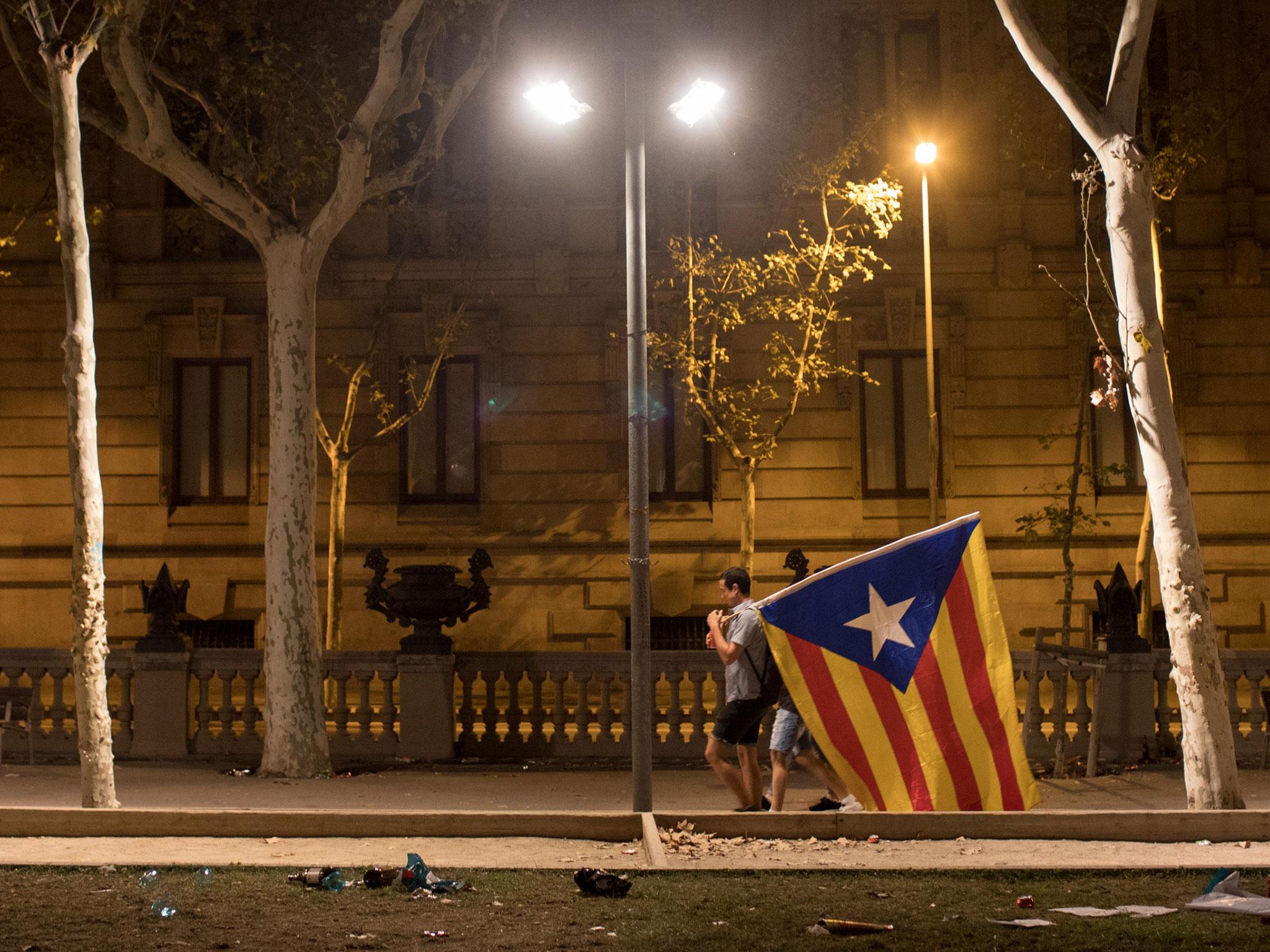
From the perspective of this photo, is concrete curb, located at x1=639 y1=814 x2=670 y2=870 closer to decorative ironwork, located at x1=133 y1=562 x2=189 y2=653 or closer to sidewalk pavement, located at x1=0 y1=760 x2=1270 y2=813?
sidewalk pavement, located at x1=0 y1=760 x2=1270 y2=813

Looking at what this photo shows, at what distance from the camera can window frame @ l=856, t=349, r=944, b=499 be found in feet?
74.9

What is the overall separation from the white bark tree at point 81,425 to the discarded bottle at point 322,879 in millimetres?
3790

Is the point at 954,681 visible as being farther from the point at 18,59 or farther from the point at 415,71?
the point at 18,59

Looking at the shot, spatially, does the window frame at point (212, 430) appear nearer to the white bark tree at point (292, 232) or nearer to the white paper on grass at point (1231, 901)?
the white bark tree at point (292, 232)

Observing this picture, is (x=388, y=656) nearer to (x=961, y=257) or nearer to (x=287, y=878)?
(x=287, y=878)

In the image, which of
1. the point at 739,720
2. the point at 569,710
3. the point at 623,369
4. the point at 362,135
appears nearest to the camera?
the point at 739,720

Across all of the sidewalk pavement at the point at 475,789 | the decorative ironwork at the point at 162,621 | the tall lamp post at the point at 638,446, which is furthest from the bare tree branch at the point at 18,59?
the sidewalk pavement at the point at 475,789

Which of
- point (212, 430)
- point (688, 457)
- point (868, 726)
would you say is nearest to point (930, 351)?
point (688, 457)

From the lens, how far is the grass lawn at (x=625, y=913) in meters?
6.16

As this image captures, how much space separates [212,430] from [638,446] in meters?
15.1

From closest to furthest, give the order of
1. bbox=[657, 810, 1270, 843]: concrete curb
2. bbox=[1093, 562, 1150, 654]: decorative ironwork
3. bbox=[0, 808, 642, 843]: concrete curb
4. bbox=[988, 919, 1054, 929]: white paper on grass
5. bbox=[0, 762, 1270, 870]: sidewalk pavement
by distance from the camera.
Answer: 1. bbox=[988, 919, 1054, 929]: white paper on grass
2. bbox=[0, 762, 1270, 870]: sidewalk pavement
3. bbox=[657, 810, 1270, 843]: concrete curb
4. bbox=[0, 808, 642, 843]: concrete curb
5. bbox=[1093, 562, 1150, 654]: decorative ironwork

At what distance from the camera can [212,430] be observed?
23.6 m

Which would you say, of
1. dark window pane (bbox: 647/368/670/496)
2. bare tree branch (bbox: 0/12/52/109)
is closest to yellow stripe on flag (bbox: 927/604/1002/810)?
bare tree branch (bbox: 0/12/52/109)

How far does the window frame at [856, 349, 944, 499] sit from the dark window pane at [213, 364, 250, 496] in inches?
408
